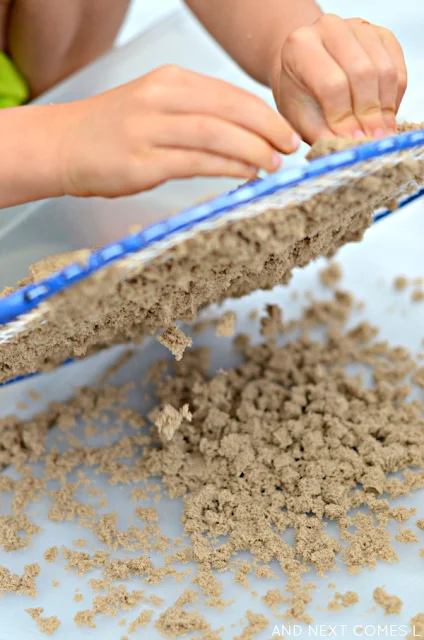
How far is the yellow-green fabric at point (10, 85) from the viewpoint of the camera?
2.36 ft

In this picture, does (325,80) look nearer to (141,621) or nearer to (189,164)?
(189,164)

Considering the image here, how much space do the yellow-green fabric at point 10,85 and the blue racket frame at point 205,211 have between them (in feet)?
1.30

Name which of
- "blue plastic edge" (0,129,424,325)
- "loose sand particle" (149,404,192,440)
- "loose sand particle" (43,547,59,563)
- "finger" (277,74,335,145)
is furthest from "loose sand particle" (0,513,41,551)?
"finger" (277,74,335,145)

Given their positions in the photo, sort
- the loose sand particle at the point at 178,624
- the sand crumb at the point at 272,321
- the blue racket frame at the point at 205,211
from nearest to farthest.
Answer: the blue racket frame at the point at 205,211
the loose sand particle at the point at 178,624
the sand crumb at the point at 272,321

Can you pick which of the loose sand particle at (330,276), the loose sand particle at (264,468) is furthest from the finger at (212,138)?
the loose sand particle at (330,276)

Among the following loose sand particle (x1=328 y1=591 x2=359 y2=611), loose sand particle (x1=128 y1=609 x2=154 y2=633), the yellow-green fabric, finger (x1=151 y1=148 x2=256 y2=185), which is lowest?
loose sand particle (x1=128 y1=609 x2=154 y2=633)

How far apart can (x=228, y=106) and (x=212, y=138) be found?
0.07ft

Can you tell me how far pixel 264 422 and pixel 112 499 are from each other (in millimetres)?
129

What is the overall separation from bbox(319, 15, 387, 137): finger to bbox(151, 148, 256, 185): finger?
0.10m

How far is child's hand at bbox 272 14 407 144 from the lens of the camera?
0.44 metres

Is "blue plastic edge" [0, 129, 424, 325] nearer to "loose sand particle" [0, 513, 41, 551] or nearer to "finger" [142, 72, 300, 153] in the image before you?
"finger" [142, 72, 300, 153]

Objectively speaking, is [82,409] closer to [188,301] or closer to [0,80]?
[188,301]

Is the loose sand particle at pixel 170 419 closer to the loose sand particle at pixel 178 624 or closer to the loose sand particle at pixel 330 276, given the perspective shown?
the loose sand particle at pixel 178 624

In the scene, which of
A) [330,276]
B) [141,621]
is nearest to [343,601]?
[141,621]
